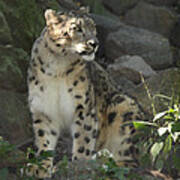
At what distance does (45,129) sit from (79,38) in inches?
46.7

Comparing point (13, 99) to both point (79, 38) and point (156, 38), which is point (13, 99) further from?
point (156, 38)

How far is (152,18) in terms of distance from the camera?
52.1 ft

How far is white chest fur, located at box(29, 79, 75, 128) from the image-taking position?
5.28m

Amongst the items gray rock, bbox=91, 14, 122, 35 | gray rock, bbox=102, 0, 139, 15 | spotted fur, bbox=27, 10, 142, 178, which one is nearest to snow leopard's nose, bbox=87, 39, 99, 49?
spotted fur, bbox=27, 10, 142, 178

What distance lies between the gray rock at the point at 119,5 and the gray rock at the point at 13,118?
10353 millimetres

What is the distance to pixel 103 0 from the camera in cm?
1600

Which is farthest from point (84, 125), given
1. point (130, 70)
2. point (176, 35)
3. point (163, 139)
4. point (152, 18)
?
point (152, 18)

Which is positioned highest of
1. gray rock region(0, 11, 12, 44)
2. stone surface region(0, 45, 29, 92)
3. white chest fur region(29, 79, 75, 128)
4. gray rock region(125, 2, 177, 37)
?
gray rock region(125, 2, 177, 37)

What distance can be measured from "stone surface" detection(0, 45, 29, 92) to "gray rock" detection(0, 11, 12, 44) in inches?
4.6

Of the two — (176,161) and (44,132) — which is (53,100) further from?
(176,161)

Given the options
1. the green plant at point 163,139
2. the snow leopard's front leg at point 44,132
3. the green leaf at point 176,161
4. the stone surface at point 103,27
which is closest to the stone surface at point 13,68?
the snow leopard's front leg at point 44,132

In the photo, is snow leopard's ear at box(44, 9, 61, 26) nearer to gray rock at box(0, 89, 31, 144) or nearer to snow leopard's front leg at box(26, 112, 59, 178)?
snow leopard's front leg at box(26, 112, 59, 178)

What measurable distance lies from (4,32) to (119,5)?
33.1ft

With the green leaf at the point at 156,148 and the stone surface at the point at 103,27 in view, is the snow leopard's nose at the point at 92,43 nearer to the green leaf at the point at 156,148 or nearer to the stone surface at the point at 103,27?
the green leaf at the point at 156,148
